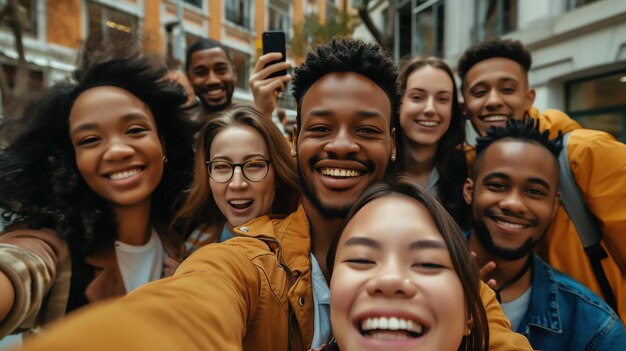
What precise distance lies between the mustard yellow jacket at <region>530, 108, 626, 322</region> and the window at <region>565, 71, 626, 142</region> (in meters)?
6.94

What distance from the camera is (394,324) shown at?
4.27ft

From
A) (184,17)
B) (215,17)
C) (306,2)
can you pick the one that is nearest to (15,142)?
(184,17)

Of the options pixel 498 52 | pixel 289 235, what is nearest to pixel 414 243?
pixel 289 235

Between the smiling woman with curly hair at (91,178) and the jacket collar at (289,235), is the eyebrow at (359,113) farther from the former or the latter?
the smiling woman with curly hair at (91,178)

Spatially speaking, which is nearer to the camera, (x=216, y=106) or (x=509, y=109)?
(x=509, y=109)

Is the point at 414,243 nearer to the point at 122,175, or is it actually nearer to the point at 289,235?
the point at 289,235

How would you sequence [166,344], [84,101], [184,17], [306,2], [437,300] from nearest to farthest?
1. [166,344]
2. [437,300]
3. [84,101]
4. [184,17]
5. [306,2]

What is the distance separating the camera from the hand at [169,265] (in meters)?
2.54

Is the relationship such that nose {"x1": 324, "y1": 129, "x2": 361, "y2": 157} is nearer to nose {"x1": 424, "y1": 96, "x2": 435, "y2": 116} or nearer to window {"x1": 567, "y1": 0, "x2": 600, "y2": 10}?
nose {"x1": 424, "y1": 96, "x2": 435, "y2": 116}

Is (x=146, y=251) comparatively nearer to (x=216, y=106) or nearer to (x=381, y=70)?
(x=381, y=70)

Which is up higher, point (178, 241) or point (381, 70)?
point (381, 70)

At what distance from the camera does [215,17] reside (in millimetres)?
20250

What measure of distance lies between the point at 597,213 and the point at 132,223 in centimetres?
272

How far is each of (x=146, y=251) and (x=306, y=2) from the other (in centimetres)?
2633
